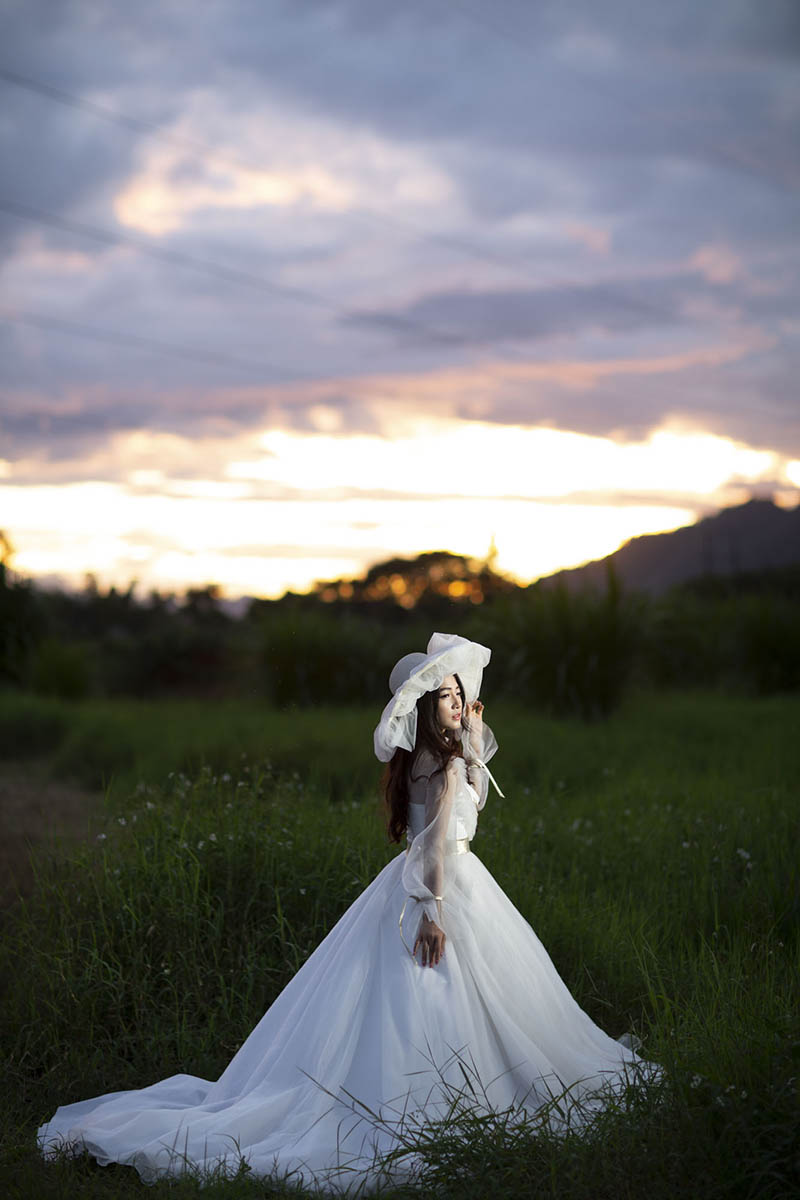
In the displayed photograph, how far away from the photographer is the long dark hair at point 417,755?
3.49m

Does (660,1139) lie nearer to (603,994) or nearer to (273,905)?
(603,994)

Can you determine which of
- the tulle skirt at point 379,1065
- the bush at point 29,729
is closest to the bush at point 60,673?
the bush at point 29,729

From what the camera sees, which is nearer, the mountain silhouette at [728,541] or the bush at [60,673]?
the bush at [60,673]

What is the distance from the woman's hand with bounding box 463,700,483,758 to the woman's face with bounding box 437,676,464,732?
6 centimetres

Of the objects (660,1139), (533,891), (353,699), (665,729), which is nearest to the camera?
(660,1139)

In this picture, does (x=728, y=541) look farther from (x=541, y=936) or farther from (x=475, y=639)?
(x=541, y=936)

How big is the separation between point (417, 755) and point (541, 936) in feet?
5.81

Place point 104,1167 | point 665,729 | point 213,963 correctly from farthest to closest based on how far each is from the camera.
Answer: point 665,729 → point 213,963 → point 104,1167

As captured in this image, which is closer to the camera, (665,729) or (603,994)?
(603,994)

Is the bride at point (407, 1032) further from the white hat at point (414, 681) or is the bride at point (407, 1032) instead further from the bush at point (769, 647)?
the bush at point (769, 647)

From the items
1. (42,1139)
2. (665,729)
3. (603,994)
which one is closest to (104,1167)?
(42,1139)

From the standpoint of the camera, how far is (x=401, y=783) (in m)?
3.59

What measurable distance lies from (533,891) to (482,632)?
705cm

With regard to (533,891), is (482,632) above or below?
above
